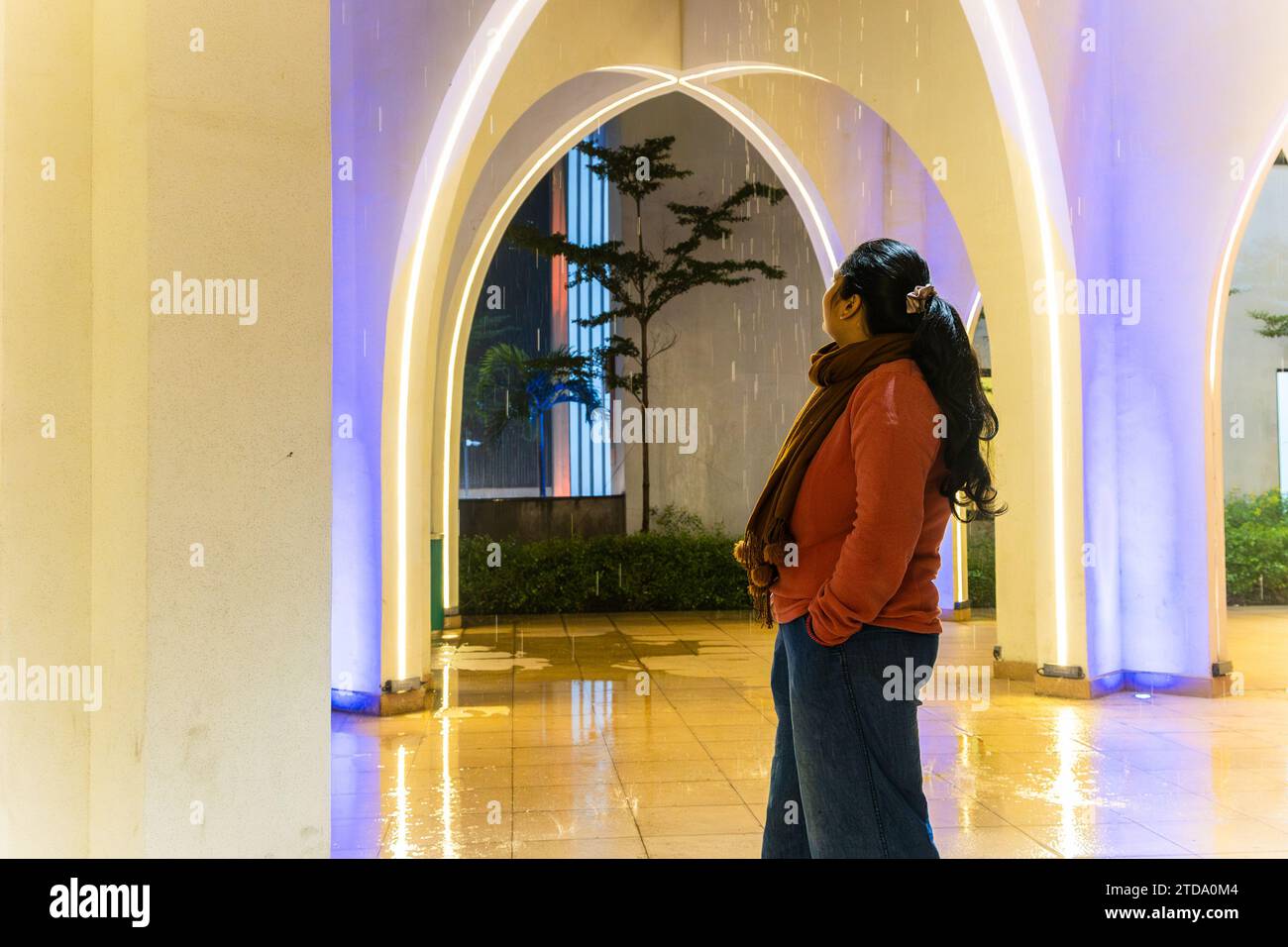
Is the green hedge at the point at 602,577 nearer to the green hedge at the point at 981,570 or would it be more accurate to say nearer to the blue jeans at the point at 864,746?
the green hedge at the point at 981,570

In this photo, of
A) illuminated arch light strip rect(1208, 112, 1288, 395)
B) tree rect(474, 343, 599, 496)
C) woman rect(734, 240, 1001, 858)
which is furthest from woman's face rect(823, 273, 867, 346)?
tree rect(474, 343, 599, 496)

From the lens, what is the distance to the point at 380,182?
723cm

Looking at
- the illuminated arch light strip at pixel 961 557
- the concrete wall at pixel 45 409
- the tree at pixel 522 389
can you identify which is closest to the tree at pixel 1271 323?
the illuminated arch light strip at pixel 961 557

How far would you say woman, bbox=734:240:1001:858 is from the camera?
236 cm

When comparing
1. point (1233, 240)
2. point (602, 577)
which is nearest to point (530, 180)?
point (602, 577)

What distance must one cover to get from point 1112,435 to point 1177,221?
1513mm

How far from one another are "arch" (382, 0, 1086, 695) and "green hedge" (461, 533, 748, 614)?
4788mm

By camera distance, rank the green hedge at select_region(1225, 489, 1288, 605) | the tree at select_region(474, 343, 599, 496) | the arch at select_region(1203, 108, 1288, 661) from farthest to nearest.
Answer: the tree at select_region(474, 343, 599, 496)
the green hedge at select_region(1225, 489, 1288, 605)
the arch at select_region(1203, 108, 1288, 661)

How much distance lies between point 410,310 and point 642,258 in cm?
750

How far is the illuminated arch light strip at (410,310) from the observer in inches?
290

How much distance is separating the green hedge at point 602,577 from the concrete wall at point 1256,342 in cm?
815

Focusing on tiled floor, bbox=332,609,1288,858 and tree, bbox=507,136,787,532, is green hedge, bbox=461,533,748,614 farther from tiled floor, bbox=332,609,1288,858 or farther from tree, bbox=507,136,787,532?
tiled floor, bbox=332,609,1288,858
